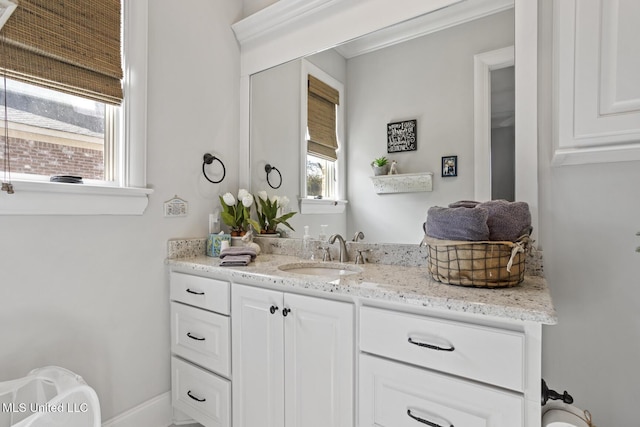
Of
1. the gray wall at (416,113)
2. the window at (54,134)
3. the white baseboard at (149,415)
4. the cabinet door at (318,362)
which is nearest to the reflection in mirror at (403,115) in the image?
the gray wall at (416,113)

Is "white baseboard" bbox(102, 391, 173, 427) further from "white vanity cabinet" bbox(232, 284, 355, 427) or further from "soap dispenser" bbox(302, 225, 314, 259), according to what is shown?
"soap dispenser" bbox(302, 225, 314, 259)

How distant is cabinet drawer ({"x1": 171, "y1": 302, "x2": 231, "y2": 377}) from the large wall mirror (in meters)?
0.74

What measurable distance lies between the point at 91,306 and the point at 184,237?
561 mm

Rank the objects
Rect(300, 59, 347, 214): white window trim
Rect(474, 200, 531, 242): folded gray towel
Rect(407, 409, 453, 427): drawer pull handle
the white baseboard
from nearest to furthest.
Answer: Rect(407, 409, 453, 427): drawer pull handle < Rect(474, 200, 531, 242): folded gray towel < the white baseboard < Rect(300, 59, 347, 214): white window trim

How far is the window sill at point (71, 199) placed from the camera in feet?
4.31

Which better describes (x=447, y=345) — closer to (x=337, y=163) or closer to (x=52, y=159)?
(x=337, y=163)

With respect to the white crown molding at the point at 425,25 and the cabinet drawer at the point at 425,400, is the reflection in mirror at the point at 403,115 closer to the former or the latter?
the white crown molding at the point at 425,25

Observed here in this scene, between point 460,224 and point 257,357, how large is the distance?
1.00 meters

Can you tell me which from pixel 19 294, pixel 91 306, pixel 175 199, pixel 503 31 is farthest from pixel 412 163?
pixel 19 294

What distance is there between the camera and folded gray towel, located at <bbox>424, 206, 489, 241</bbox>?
1.05 metres

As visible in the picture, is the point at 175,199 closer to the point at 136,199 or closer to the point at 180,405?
the point at 136,199

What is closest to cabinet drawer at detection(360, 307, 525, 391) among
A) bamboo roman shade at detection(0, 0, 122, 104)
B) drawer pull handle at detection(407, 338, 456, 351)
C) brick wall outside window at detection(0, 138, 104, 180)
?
drawer pull handle at detection(407, 338, 456, 351)

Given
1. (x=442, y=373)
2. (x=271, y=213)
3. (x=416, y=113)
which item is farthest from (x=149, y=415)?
(x=416, y=113)

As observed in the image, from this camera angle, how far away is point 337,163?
188 centimetres
